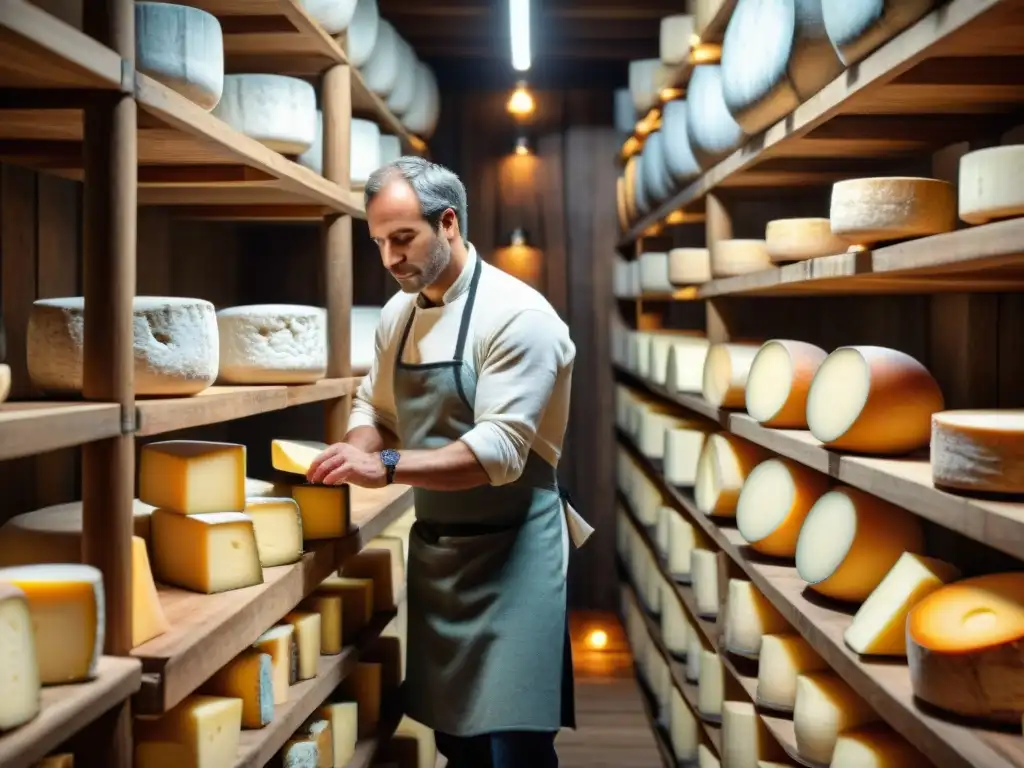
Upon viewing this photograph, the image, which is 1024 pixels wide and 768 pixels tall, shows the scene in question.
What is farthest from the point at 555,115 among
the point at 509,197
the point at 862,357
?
the point at 862,357

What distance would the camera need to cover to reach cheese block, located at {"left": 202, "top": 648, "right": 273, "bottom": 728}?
1.85 meters

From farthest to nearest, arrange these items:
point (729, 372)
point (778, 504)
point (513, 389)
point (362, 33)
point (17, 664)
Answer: point (362, 33), point (729, 372), point (778, 504), point (513, 389), point (17, 664)

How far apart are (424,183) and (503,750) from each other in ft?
3.85

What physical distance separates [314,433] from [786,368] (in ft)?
8.44

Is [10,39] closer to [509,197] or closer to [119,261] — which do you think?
[119,261]

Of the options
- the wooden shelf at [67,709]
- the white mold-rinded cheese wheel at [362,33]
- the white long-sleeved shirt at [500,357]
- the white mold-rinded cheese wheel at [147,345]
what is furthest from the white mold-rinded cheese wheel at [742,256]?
the wooden shelf at [67,709]

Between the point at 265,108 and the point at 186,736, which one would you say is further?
the point at 265,108

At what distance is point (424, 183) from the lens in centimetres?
211

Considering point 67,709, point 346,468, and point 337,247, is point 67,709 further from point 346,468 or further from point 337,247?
point 337,247

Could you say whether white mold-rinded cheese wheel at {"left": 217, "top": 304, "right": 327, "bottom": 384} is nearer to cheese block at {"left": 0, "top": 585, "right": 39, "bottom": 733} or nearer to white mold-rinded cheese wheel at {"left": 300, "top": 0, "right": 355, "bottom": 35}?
white mold-rinded cheese wheel at {"left": 300, "top": 0, "right": 355, "bottom": 35}

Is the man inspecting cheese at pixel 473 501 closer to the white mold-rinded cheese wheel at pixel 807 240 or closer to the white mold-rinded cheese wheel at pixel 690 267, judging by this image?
the white mold-rinded cheese wheel at pixel 807 240

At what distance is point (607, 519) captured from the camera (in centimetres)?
546

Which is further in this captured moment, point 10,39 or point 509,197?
point 509,197

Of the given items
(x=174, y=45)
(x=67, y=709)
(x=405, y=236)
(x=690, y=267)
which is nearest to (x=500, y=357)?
(x=405, y=236)
